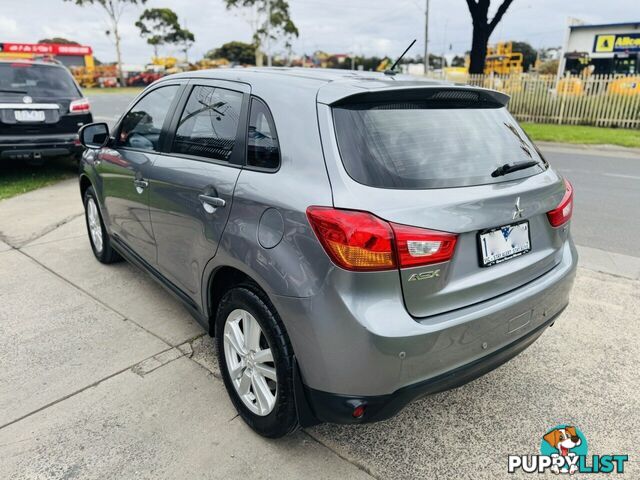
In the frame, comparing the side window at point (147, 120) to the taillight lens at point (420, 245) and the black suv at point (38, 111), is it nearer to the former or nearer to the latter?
the taillight lens at point (420, 245)

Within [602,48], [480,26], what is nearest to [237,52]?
[602,48]

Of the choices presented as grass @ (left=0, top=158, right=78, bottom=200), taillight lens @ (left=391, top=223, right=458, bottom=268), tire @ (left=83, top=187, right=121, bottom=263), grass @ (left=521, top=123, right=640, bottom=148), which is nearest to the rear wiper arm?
taillight lens @ (left=391, top=223, right=458, bottom=268)

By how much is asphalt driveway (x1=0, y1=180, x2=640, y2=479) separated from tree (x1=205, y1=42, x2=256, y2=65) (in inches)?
2924

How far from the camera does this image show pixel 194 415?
2564 mm

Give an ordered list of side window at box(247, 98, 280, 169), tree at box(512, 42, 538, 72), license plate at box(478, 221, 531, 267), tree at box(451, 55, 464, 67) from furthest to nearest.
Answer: tree at box(451, 55, 464, 67) → tree at box(512, 42, 538, 72) → side window at box(247, 98, 280, 169) → license plate at box(478, 221, 531, 267)

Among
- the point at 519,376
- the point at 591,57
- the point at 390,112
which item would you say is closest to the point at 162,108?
the point at 390,112

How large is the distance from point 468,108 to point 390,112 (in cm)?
56

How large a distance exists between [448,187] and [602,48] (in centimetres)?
3500

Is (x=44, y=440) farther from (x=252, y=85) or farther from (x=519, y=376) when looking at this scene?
(x=519, y=376)

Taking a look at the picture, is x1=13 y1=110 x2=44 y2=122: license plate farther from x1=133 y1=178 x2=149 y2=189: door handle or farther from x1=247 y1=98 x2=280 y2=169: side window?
x1=247 y1=98 x2=280 y2=169: side window

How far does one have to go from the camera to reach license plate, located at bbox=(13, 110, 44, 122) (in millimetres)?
7188

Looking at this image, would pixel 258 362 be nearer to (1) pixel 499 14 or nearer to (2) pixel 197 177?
(2) pixel 197 177

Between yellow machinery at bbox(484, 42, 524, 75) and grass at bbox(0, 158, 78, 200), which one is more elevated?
yellow machinery at bbox(484, 42, 524, 75)

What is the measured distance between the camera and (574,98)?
16.5 metres
